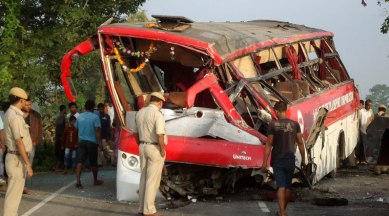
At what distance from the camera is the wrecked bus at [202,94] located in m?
12.3

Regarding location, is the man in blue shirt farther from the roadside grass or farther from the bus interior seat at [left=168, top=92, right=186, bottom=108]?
the roadside grass

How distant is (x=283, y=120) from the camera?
36.2 feet

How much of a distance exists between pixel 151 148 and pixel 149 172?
347mm

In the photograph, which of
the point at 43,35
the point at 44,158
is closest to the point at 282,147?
the point at 44,158

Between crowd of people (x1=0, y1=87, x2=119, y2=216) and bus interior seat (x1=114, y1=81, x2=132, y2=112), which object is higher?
bus interior seat (x1=114, y1=81, x2=132, y2=112)

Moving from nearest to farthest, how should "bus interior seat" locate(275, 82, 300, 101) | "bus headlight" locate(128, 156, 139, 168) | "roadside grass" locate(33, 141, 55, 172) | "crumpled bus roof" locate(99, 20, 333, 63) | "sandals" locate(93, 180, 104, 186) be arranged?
"crumpled bus roof" locate(99, 20, 333, 63) < "bus headlight" locate(128, 156, 139, 168) < "bus interior seat" locate(275, 82, 300, 101) < "sandals" locate(93, 180, 104, 186) < "roadside grass" locate(33, 141, 55, 172)

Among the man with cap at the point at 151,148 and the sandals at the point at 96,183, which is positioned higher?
the man with cap at the point at 151,148

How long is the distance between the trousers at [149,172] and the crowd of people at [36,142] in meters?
1.62

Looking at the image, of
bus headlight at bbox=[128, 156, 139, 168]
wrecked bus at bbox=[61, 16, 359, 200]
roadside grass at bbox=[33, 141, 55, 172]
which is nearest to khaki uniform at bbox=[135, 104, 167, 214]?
wrecked bus at bbox=[61, 16, 359, 200]

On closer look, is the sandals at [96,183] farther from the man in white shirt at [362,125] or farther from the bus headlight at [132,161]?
the man in white shirt at [362,125]

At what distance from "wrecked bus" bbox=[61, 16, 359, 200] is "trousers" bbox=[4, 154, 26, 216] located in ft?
9.49

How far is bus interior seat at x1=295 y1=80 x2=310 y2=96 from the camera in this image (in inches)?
575

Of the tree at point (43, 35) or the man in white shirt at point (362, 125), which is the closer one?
the man in white shirt at point (362, 125)

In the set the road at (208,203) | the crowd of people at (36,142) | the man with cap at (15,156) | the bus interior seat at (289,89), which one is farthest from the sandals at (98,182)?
the man with cap at (15,156)
